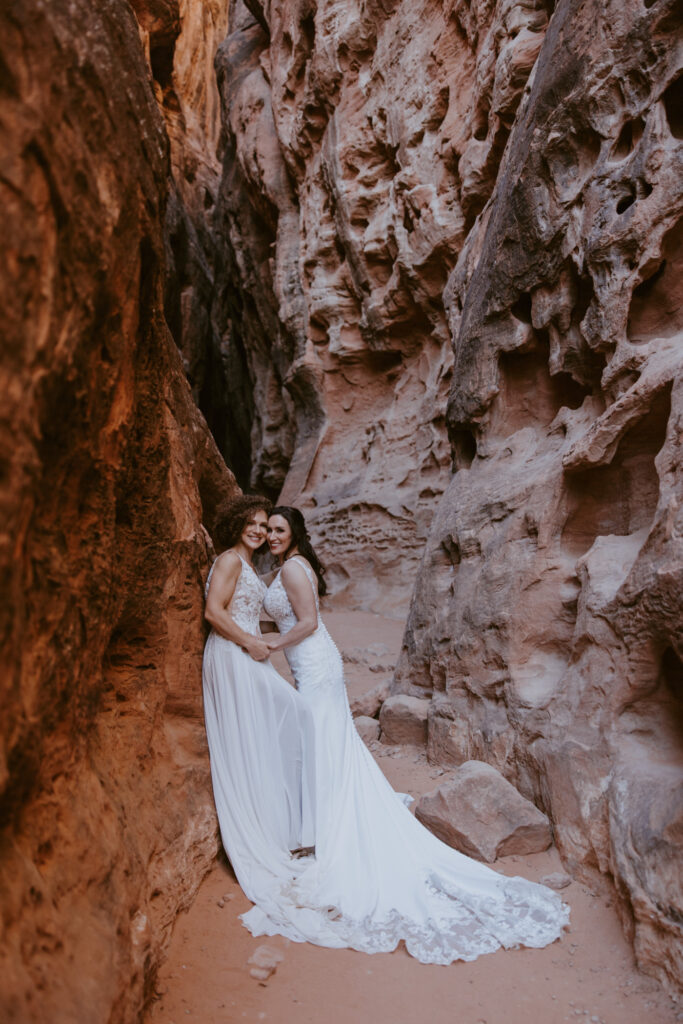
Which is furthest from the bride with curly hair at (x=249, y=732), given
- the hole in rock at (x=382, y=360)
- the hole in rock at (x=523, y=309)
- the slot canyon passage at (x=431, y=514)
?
the hole in rock at (x=382, y=360)

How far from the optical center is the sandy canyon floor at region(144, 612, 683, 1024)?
260 cm

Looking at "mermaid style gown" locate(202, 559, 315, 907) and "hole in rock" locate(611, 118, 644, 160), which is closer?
"mermaid style gown" locate(202, 559, 315, 907)

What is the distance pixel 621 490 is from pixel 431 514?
6452 millimetres

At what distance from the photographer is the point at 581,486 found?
471 cm

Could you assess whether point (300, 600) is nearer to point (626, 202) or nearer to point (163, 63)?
point (626, 202)

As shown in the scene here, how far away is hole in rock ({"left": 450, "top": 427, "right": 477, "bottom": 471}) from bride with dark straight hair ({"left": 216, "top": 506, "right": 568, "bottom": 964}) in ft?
8.13

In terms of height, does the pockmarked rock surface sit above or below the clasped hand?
below

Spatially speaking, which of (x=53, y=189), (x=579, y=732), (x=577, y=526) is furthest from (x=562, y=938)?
(x=53, y=189)

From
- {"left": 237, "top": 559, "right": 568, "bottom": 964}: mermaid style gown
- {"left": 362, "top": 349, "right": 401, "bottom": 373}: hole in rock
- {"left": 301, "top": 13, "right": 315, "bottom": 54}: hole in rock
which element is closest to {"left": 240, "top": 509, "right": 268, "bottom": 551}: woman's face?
{"left": 237, "top": 559, "right": 568, "bottom": 964}: mermaid style gown

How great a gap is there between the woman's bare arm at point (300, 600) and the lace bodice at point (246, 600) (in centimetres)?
25

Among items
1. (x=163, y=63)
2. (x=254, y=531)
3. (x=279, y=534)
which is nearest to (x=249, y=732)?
(x=254, y=531)

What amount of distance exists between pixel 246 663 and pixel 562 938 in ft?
6.45

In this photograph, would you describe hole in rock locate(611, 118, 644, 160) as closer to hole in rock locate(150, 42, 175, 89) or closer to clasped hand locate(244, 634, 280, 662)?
clasped hand locate(244, 634, 280, 662)

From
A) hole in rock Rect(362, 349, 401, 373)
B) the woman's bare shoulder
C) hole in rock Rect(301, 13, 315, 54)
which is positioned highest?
hole in rock Rect(301, 13, 315, 54)
